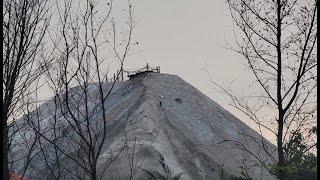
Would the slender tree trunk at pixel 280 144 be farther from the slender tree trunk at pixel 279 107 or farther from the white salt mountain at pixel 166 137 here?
the white salt mountain at pixel 166 137

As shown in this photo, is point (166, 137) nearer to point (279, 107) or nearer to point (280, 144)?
point (279, 107)

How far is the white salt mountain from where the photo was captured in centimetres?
4494

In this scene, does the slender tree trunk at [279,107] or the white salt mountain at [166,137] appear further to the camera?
the white salt mountain at [166,137]

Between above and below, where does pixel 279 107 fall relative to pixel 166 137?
above

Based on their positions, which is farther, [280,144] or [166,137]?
[166,137]

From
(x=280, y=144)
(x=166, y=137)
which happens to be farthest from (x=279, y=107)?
(x=166, y=137)

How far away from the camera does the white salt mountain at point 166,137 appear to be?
44.9m

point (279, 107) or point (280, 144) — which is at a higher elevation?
point (279, 107)

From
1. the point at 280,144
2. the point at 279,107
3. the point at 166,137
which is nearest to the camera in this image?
the point at 280,144

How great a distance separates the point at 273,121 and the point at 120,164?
32.6m

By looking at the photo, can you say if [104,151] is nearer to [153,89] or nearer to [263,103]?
[153,89]

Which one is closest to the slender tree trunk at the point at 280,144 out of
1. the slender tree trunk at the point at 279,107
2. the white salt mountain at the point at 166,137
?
the slender tree trunk at the point at 279,107

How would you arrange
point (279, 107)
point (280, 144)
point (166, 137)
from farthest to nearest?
point (166, 137) < point (279, 107) < point (280, 144)

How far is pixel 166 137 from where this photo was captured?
165 feet
